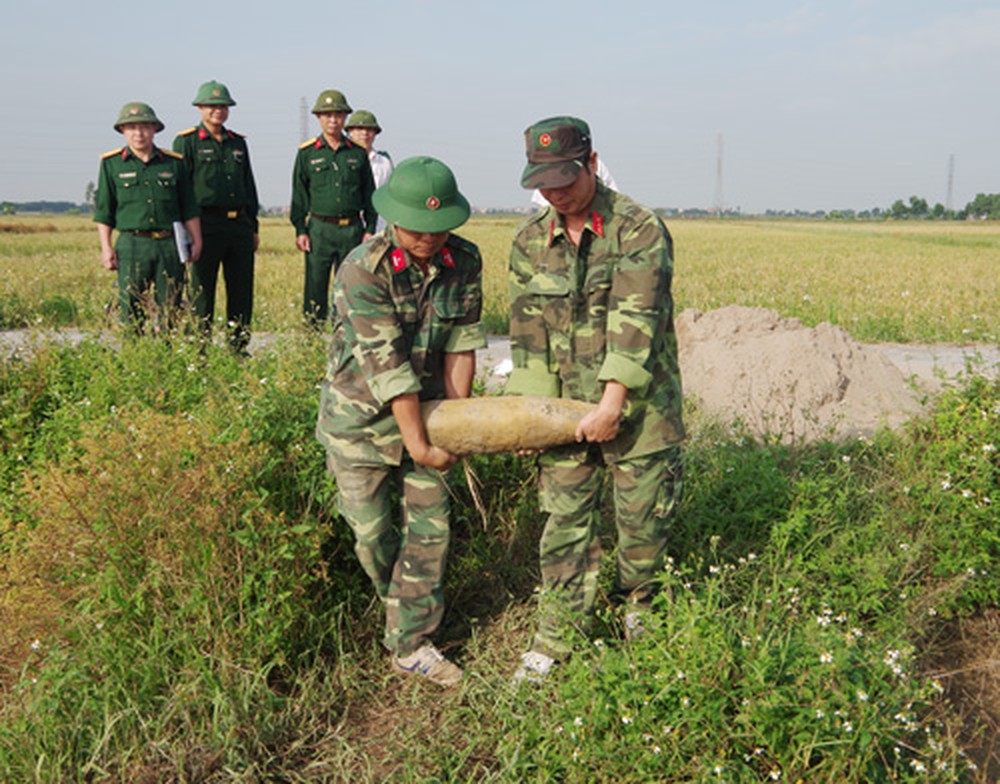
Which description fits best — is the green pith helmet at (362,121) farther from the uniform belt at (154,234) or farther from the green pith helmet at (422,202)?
the green pith helmet at (422,202)

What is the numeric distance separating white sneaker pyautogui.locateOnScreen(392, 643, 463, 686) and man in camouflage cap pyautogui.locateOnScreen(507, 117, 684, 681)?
248 mm

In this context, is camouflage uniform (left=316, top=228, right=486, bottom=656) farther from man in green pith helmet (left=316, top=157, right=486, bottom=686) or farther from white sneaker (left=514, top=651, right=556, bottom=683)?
white sneaker (left=514, top=651, right=556, bottom=683)

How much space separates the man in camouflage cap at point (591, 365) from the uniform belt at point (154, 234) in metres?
4.58

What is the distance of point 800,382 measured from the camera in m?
5.55

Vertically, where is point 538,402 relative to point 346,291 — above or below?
below

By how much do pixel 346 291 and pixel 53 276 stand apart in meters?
11.9

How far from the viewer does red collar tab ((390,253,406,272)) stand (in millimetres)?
2756

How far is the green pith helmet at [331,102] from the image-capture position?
7.11 m

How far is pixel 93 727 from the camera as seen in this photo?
2.60 meters

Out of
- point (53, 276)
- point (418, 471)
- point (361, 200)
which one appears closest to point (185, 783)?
point (418, 471)

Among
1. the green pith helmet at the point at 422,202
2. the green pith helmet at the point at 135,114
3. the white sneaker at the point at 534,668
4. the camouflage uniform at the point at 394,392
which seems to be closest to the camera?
the green pith helmet at the point at 422,202

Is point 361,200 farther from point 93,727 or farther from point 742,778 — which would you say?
point 742,778

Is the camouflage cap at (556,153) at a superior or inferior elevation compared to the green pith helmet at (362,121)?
inferior

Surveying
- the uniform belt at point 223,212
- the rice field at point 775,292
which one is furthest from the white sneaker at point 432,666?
the uniform belt at point 223,212
